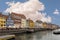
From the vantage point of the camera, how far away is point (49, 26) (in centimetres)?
11925

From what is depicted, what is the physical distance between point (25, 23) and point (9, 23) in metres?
13.4

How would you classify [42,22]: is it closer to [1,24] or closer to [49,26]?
[49,26]

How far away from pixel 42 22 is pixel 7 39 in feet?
320

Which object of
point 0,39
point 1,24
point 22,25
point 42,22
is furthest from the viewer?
point 42,22

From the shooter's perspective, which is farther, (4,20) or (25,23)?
(25,23)

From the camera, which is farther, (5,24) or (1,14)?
(1,14)

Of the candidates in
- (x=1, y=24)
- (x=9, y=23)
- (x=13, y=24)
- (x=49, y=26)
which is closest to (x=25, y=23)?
(x=13, y=24)

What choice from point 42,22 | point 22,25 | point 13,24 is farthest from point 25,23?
point 42,22

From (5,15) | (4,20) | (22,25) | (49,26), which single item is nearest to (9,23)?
(4,20)

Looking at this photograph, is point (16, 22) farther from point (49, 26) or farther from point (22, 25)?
point (49, 26)

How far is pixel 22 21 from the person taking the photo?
79688mm

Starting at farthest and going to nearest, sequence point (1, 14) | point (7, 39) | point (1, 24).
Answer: point (1, 14), point (1, 24), point (7, 39)

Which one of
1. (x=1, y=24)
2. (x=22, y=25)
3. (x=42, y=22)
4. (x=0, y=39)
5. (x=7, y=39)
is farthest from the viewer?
(x=42, y=22)

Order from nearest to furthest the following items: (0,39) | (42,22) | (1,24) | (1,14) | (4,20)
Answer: (0,39) → (1,24) → (4,20) → (1,14) → (42,22)
